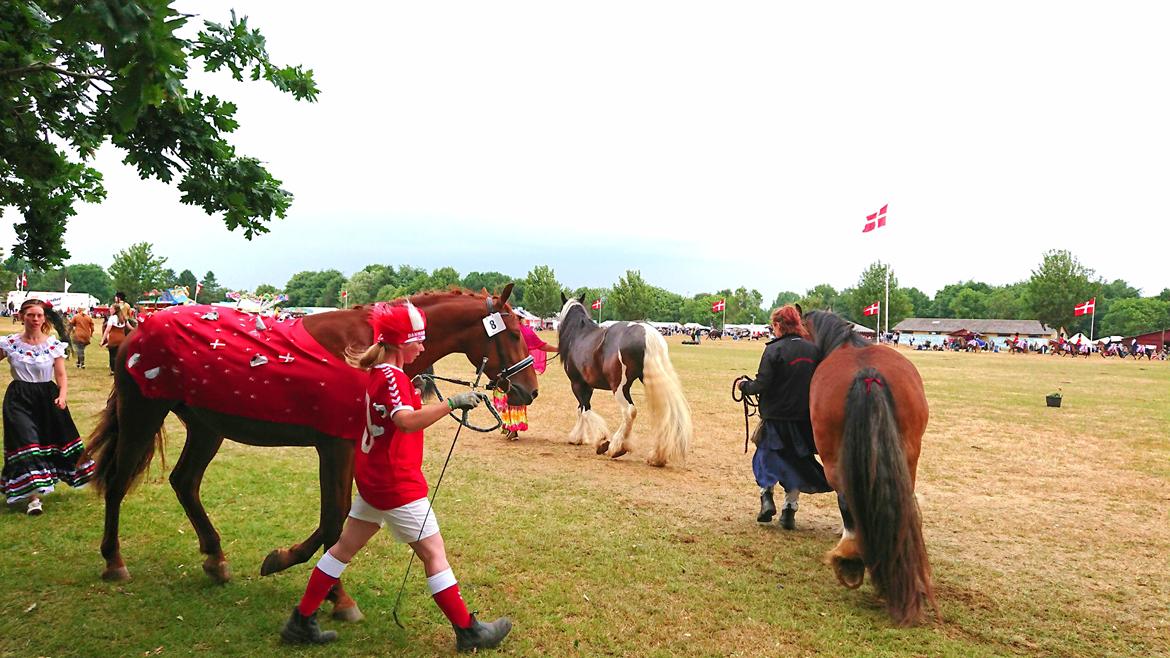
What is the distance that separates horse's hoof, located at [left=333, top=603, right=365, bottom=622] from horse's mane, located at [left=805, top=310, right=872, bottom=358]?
414 centimetres

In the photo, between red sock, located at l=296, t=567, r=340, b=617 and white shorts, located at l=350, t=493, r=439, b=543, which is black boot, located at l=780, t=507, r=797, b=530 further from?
red sock, located at l=296, t=567, r=340, b=617

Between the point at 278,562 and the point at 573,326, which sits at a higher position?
the point at 573,326

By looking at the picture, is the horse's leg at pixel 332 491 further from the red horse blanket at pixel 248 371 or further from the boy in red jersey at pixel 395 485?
the boy in red jersey at pixel 395 485

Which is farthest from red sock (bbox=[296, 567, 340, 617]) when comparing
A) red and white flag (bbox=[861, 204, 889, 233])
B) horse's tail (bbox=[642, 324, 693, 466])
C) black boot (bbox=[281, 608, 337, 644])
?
red and white flag (bbox=[861, 204, 889, 233])

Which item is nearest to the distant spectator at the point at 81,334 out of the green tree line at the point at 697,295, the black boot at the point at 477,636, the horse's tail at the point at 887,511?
the green tree line at the point at 697,295

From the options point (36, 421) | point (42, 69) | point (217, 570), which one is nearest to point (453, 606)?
point (217, 570)

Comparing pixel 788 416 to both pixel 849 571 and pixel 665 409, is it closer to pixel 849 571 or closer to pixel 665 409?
pixel 849 571

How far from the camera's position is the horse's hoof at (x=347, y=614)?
3.96 meters

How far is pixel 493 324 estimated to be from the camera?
4.69 m

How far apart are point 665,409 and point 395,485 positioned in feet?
19.1

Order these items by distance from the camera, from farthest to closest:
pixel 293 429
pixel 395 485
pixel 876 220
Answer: pixel 876 220
pixel 293 429
pixel 395 485

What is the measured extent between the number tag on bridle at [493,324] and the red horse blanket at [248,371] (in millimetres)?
990

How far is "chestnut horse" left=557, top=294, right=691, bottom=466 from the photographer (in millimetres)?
8766

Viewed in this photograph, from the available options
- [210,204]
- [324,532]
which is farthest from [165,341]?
[324,532]
